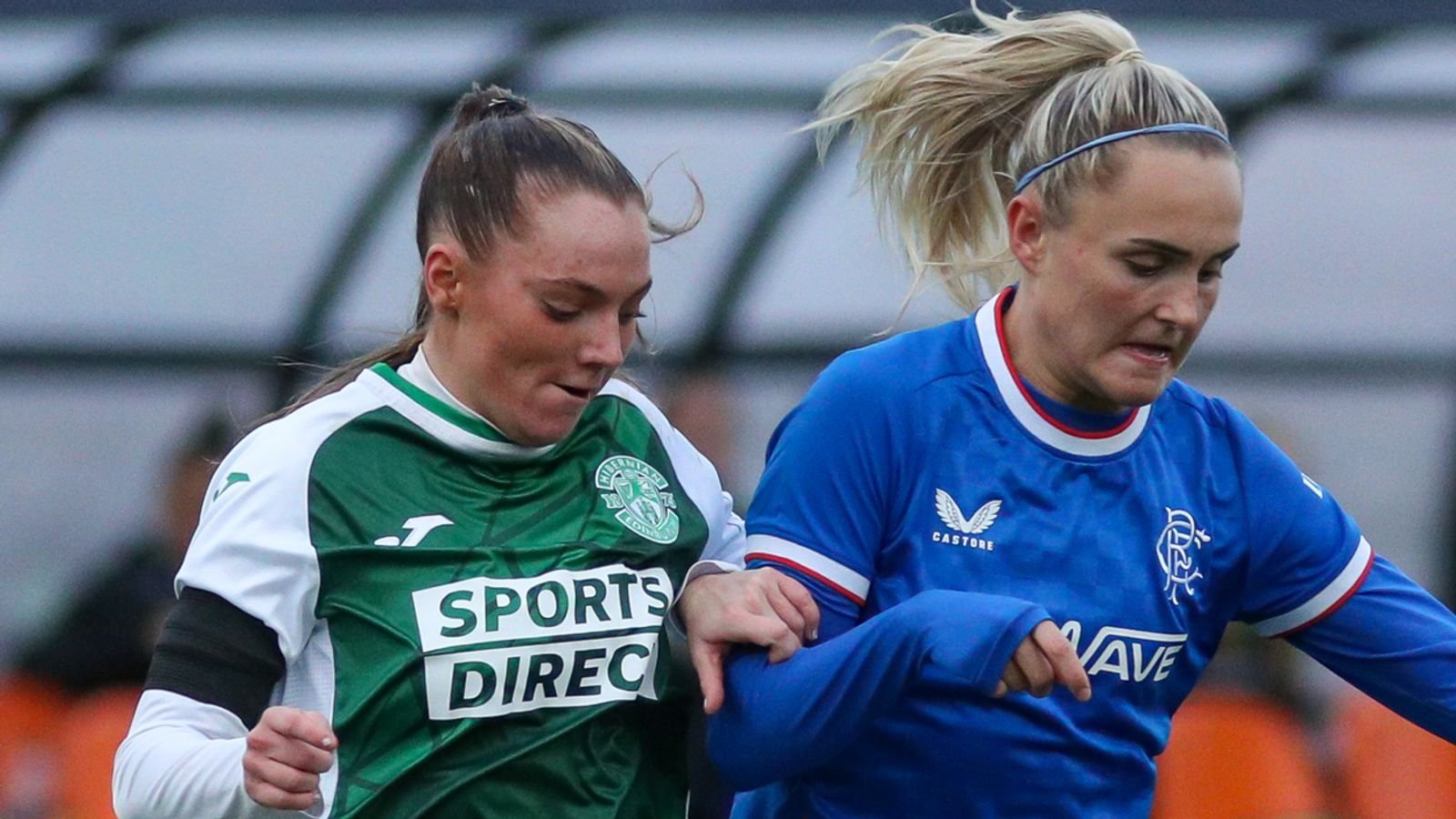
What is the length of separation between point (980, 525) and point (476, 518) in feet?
1.81

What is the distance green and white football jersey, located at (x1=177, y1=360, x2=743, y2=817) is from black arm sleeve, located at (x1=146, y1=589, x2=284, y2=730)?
20mm

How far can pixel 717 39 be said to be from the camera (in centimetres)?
652

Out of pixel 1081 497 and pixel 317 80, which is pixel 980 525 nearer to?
pixel 1081 497

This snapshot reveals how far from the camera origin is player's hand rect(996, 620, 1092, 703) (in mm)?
1961

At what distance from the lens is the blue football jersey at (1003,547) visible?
224cm

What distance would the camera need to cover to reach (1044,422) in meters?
2.30

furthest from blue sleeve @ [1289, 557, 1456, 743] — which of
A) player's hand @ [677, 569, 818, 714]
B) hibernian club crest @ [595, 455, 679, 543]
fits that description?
hibernian club crest @ [595, 455, 679, 543]

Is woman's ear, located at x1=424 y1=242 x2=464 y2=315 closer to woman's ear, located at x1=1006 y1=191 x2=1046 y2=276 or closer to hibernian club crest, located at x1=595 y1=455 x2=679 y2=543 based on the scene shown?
hibernian club crest, located at x1=595 y1=455 x2=679 y2=543

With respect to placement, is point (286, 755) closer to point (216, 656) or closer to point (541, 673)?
point (216, 656)

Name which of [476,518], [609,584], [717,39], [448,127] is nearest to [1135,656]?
[609,584]

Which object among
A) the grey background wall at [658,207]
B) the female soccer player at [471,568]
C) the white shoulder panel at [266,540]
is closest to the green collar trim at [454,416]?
the female soccer player at [471,568]

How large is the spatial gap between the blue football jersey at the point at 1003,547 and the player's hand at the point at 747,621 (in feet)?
0.18

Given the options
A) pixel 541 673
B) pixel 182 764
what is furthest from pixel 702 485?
pixel 182 764

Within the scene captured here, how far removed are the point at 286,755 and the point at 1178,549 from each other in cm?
102
